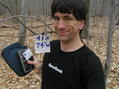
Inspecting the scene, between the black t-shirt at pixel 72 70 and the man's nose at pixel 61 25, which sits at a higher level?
the man's nose at pixel 61 25

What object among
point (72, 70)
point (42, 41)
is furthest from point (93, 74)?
point (42, 41)

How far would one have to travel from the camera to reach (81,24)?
1.60 m

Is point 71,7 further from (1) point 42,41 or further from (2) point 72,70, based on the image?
(1) point 42,41

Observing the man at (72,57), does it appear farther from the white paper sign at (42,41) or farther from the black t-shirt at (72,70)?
the white paper sign at (42,41)

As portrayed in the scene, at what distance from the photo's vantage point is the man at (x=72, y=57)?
150cm

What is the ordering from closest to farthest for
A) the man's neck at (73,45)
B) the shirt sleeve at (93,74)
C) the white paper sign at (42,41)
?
the shirt sleeve at (93,74), the man's neck at (73,45), the white paper sign at (42,41)

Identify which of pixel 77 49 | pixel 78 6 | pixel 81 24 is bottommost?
pixel 77 49

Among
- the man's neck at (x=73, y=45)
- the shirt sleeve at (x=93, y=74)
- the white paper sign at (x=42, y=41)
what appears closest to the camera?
the shirt sleeve at (x=93, y=74)

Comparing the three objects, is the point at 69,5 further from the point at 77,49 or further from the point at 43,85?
the point at 43,85

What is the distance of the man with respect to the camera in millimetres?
1495

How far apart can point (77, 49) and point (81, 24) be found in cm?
14

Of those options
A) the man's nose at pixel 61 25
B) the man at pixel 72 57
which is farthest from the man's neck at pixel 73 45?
the man's nose at pixel 61 25

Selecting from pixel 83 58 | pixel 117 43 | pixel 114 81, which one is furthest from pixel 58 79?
pixel 117 43

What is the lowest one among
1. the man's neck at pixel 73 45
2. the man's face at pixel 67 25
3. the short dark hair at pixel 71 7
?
the man's neck at pixel 73 45
